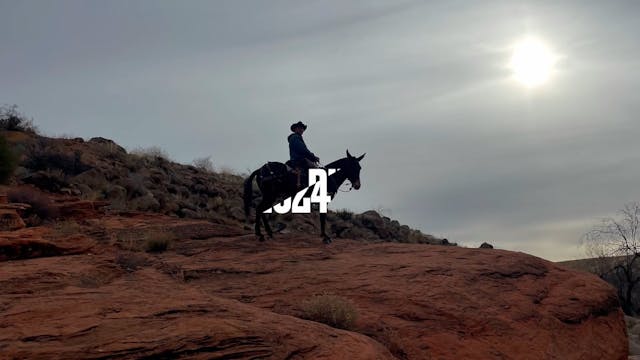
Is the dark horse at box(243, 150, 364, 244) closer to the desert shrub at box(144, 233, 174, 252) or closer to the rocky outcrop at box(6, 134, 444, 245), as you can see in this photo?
the desert shrub at box(144, 233, 174, 252)

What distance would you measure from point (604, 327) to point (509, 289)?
197 cm

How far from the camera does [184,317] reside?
735 cm

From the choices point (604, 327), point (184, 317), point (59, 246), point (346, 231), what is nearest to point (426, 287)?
point (604, 327)

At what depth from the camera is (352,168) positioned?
16.7m

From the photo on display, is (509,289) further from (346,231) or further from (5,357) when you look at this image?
(346,231)

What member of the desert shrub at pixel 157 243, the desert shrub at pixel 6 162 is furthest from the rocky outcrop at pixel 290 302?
the desert shrub at pixel 6 162

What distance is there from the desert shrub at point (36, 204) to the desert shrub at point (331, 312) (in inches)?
438

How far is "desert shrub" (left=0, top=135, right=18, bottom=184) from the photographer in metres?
23.2

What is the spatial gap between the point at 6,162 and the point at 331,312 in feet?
60.9

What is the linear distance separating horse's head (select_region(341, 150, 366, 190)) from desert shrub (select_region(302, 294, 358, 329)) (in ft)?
25.4

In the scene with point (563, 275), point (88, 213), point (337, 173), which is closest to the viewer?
point (563, 275)

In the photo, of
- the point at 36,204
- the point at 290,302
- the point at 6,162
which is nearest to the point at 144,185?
the point at 6,162

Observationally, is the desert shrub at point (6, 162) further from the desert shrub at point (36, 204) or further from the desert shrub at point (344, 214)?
the desert shrub at point (344, 214)

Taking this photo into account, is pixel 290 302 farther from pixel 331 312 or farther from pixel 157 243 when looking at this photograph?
pixel 157 243
